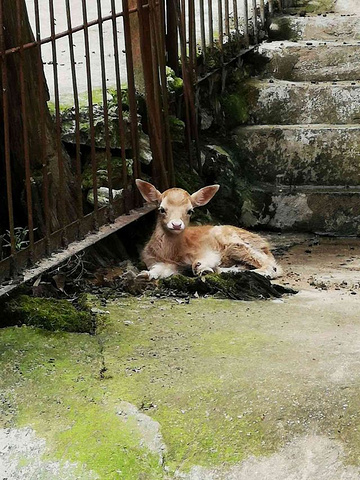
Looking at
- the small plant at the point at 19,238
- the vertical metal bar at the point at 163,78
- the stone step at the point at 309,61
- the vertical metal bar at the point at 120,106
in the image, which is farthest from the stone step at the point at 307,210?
the small plant at the point at 19,238

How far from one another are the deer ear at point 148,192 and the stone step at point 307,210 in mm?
1942

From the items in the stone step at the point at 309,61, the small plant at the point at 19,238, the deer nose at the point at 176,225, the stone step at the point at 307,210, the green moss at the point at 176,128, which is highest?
the stone step at the point at 309,61

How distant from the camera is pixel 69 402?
4.73 m

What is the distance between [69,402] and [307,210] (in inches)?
194

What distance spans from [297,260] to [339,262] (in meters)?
0.37

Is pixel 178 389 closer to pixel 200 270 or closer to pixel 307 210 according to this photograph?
pixel 200 270

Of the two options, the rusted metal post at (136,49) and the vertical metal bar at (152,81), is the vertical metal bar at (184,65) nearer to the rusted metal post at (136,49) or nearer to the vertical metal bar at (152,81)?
the rusted metal post at (136,49)

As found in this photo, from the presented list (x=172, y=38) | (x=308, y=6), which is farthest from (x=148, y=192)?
(x=308, y=6)

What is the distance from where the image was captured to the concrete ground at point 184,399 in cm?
431

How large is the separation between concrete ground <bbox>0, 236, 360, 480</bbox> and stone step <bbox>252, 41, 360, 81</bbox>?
180 inches

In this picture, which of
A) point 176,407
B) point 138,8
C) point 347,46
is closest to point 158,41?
point 138,8

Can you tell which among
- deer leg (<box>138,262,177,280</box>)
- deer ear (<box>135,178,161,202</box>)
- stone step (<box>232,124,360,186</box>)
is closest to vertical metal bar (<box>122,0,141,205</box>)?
deer ear (<box>135,178,161,202</box>)

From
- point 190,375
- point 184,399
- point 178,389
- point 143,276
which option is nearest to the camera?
point 184,399

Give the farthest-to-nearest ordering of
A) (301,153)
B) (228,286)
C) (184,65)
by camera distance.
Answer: (301,153)
(184,65)
(228,286)
